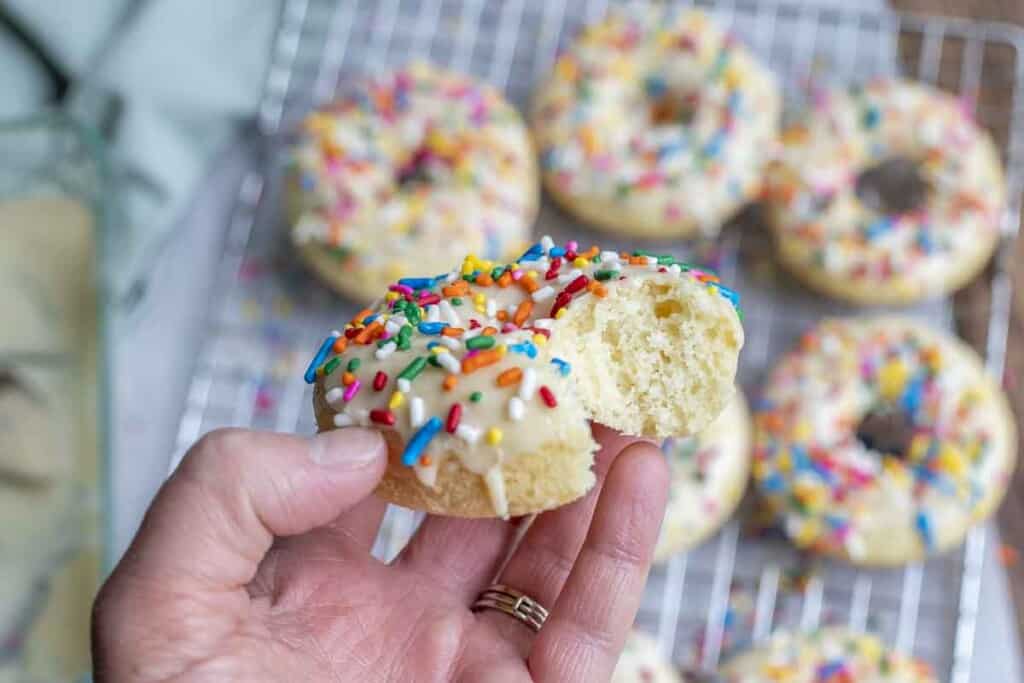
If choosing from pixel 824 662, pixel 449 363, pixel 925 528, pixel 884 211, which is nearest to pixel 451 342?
pixel 449 363

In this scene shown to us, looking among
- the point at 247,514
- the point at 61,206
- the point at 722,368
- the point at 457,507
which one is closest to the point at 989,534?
the point at 722,368

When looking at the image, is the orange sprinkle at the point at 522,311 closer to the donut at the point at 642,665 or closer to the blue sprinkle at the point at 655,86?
the donut at the point at 642,665

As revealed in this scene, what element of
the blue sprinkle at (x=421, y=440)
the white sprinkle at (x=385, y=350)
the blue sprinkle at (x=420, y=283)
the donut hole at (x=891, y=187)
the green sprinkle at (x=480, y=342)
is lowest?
the blue sprinkle at (x=421, y=440)

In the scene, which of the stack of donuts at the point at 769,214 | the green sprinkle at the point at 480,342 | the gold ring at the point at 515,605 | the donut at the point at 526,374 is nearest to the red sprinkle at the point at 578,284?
the donut at the point at 526,374

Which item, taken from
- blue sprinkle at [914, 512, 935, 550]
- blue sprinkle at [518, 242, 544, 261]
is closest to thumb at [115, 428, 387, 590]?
blue sprinkle at [518, 242, 544, 261]

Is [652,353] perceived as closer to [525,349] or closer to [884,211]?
[525,349]

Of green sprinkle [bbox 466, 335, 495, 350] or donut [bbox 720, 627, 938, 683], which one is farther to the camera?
donut [bbox 720, 627, 938, 683]

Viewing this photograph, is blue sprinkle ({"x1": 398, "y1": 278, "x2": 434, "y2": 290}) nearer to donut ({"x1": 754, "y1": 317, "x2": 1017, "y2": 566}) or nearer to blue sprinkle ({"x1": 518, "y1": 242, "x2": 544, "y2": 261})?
blue sprinkle ({"x1": 518, "y1": 242, "x2": 544, "y2": 261})
